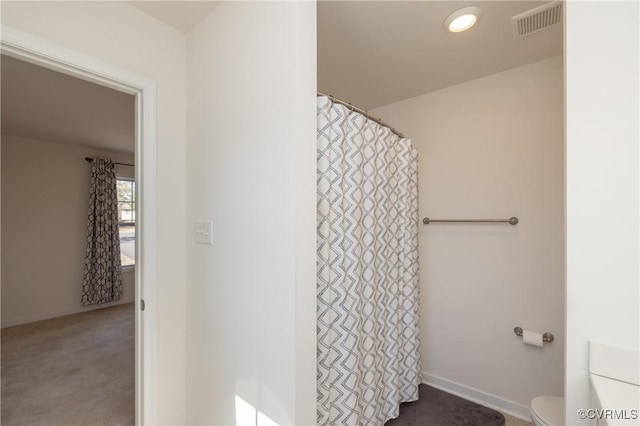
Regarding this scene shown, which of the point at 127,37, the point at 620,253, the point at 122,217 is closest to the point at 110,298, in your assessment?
the point at 122,217

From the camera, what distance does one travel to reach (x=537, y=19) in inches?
58.0

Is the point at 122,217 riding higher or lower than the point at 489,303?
higher

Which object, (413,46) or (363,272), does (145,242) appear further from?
(413,46)

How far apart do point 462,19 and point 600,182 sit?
43.4 inches

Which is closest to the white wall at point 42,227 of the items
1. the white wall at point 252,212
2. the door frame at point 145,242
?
the door frame at point 145,242

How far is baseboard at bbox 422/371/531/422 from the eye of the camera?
1.89m

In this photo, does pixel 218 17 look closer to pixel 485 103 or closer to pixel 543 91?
pixel 485 103

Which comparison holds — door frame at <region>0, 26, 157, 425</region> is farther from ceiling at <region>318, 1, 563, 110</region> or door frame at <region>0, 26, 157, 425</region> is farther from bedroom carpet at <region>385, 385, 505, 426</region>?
bedroom carpet at <region>385, 385, 505, 426</region>

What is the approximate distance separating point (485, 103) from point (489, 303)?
151 cm

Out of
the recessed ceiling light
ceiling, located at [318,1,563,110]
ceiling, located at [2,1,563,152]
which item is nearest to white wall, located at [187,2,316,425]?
ceiling, located at [2,1,563,152]

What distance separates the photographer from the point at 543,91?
185 centimetres

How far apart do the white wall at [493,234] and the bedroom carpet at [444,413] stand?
0.12m

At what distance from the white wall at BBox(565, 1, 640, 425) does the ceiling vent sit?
0.62 meters

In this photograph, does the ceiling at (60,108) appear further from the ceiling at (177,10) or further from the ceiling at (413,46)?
the ceiling at (413,46)
